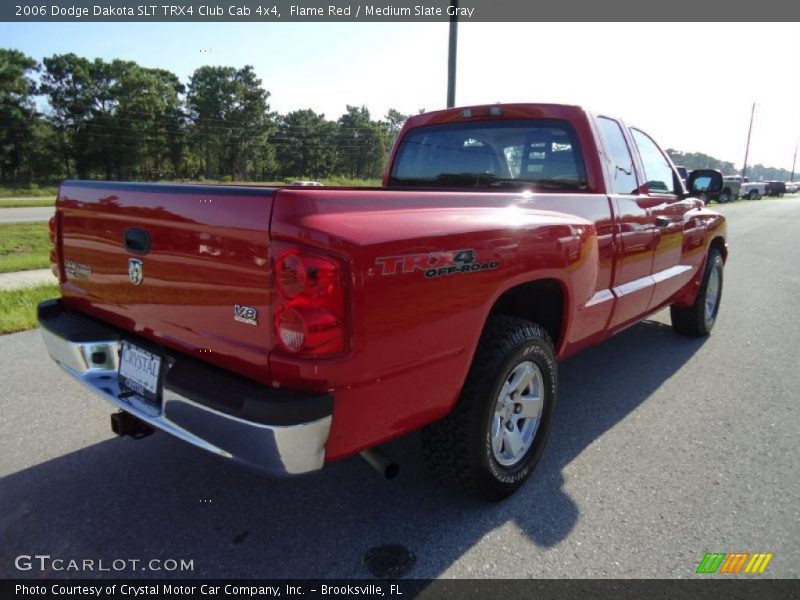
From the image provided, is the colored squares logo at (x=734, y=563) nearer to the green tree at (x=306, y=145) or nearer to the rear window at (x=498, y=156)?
the rear window at (x=498, y=156)

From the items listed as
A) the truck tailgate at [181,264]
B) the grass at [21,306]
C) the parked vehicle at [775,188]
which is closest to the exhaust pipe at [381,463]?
the truck tailgate at [181,264]

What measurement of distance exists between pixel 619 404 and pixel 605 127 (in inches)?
72.8

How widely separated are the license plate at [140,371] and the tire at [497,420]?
1156 millimetres

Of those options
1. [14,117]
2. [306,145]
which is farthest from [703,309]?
[306,145]

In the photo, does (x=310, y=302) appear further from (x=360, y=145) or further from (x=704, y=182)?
(x=360, y=145)

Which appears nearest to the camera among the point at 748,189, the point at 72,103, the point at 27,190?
the point at 27,190

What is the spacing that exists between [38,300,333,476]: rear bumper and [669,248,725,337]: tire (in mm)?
4492

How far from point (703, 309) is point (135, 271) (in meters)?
4.93

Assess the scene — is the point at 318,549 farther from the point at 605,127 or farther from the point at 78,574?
the point at 605,127

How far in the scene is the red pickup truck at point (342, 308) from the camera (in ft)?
5.72

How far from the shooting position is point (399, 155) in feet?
14.1

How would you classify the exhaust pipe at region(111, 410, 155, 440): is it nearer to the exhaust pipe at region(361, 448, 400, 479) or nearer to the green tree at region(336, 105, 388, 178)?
the exhaust pipe at region(361, 448, 400, 479)

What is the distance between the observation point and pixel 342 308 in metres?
1.73

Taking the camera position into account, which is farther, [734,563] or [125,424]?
[125,424]
